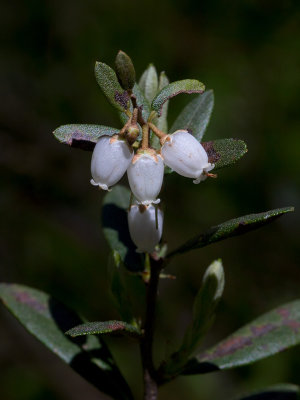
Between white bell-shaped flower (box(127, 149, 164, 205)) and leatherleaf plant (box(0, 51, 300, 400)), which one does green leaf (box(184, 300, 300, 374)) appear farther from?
white bell-shaped flower (box(127, 149, 164, 205))

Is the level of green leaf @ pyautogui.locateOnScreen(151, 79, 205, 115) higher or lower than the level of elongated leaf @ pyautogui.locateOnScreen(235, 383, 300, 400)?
higher

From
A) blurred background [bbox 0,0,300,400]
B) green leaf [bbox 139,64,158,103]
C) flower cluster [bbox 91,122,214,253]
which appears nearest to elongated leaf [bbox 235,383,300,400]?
flower cluster [bbox 91,122,214,253]

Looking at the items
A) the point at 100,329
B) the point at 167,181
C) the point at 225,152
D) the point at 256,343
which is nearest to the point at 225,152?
the point at 225,152

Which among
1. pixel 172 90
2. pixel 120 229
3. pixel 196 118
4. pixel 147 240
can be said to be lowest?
pixel 120 229

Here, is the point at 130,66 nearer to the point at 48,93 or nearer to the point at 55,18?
the point at 48,93

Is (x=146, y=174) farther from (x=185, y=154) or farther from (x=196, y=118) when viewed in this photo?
(x=196, y=118)

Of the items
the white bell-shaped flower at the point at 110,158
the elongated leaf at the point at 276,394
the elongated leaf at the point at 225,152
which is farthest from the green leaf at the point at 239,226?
the elongated leaf at the point at 276,394

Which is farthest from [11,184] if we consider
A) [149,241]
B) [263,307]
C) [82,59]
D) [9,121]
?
[149,241]

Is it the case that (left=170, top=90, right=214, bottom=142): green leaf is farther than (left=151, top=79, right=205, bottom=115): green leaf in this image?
Yes

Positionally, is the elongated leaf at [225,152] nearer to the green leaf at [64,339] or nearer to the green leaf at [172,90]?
the green leaf at [172,90]
